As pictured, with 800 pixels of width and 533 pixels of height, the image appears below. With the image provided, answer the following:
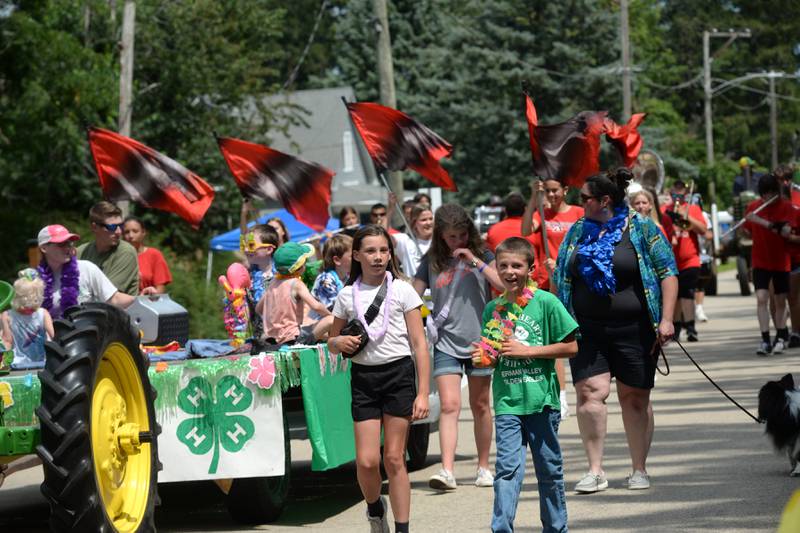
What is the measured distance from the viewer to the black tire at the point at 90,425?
6.86m

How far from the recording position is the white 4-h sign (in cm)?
873

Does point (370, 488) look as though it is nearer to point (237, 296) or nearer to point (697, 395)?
point (237, 296)

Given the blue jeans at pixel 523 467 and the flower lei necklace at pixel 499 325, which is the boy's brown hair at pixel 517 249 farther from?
the blue jeans at pixel 523 467

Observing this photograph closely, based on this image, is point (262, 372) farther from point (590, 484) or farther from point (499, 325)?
point (590, 484)

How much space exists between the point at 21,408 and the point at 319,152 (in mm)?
60674

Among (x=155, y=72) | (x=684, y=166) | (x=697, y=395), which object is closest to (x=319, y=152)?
(x=684, y=166)


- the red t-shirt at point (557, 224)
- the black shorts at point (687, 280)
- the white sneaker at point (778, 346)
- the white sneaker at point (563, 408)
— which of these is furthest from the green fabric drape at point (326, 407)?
the black shorts at point (687, 280)

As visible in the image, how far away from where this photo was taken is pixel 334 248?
10688 millimetres

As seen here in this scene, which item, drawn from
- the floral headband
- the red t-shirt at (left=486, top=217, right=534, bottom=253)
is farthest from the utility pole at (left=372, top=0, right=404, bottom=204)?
the floral headband

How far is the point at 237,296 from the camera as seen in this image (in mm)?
11141

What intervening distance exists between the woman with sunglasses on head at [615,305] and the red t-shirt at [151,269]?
5043mm

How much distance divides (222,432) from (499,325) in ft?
6.63

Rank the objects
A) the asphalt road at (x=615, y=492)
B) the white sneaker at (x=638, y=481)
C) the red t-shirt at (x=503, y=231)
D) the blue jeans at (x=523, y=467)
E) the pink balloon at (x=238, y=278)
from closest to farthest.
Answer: the blue jeans at (x=523, y=467) → the asphalt road at (x=615, y=492) → the white sneaker at (x=638, y=481) → the pink balloon at (x=238, y=278) → the red t-shirt at (x=503, y=231)

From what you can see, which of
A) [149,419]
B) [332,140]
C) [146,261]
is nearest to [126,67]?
[146,261]
